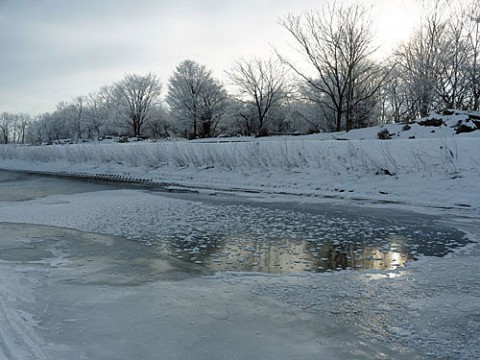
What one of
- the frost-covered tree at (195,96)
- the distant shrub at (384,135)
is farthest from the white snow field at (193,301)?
the frost-covered tree at (195,96)

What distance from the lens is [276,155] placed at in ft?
64.5

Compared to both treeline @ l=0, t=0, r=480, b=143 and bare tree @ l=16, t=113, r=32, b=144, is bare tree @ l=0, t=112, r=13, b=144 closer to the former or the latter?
bare tree @ l=16, t=113, r=32, b=144

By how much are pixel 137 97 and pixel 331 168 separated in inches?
2365

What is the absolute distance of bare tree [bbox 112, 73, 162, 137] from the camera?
2820 inches

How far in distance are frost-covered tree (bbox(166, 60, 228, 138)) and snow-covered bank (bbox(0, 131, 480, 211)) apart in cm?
3158

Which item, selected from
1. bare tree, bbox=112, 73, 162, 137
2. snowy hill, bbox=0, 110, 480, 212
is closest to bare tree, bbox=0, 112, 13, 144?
bare tree, bbox=112, 73, 162, 137

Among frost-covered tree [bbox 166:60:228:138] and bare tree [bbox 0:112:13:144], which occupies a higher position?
bare tree [bbox 0:112:13:144]

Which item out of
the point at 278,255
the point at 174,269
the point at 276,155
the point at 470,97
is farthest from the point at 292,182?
the point at 470,97

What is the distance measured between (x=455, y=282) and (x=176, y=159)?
66.9ft

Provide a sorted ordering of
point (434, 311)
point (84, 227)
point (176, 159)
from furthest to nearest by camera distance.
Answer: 1. point (176, 159)
2. point (84, 227)
3. point (434, 311)

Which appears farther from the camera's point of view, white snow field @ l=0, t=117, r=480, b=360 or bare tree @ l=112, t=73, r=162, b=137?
bare tree @ l=112, t=73, r=162, b=137

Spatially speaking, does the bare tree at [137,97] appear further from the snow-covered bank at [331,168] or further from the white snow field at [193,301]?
the white snow field at [193,301]

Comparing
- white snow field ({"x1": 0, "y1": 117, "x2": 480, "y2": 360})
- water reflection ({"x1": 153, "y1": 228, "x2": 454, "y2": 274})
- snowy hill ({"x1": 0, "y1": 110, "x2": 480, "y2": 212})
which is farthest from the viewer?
snowy hill ({"x1": 0, "y1": 110, "x2": 480, "y2": 212})

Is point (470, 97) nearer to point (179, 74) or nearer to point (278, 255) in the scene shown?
point (278, 255)
